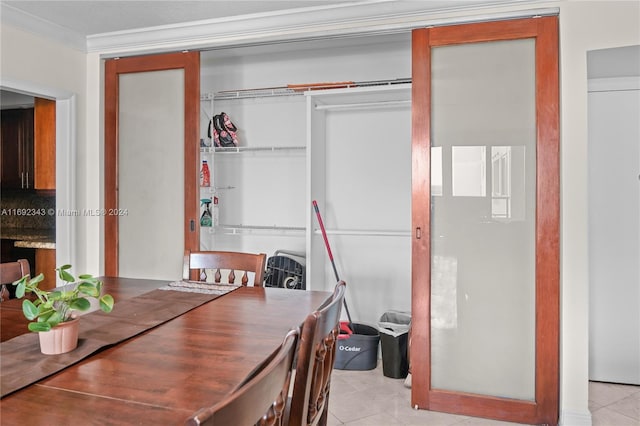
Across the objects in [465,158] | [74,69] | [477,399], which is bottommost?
[477,399]

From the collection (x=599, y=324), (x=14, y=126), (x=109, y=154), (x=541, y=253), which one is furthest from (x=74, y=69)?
(x=599, y=324)

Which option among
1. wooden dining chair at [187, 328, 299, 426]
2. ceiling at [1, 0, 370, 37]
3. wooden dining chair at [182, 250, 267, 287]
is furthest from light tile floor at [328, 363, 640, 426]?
ceiling at [1, 0, 370, 37]

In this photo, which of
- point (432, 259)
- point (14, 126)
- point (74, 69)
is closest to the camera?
point (432, 259)

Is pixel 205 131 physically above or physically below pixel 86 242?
above

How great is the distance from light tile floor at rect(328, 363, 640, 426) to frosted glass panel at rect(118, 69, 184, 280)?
58.0 inches

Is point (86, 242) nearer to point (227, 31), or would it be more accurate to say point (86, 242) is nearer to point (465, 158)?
point (227, 31)

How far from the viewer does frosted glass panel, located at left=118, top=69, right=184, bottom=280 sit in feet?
10.6

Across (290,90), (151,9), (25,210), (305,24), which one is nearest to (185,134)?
(151,9)

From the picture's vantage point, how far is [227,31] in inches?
118

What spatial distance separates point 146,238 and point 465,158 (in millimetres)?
2348

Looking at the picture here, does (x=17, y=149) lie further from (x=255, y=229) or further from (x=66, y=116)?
(x=255, y=229)

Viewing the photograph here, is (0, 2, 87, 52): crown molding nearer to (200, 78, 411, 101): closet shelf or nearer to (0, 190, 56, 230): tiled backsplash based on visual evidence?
(200, 78, 411, 101): closet shelf

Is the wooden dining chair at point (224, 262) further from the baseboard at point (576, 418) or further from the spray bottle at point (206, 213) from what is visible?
the baseboard at point (576, 418)

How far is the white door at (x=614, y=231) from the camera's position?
2979mm
